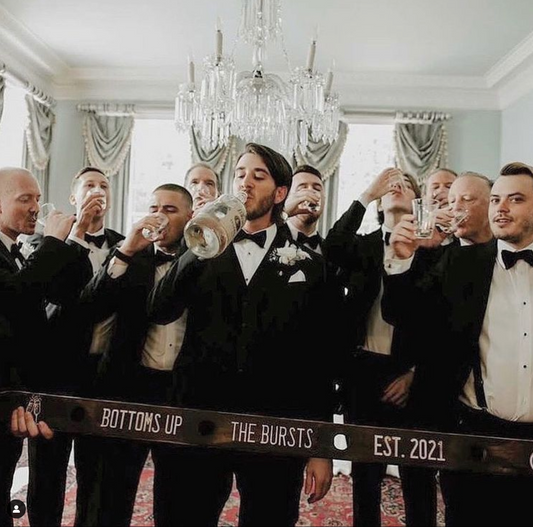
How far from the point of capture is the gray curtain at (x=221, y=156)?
19.0 feet

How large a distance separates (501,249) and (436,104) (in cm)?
449

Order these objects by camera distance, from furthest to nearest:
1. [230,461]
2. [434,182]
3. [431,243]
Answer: [434,182] → [431,243] → [230,461]

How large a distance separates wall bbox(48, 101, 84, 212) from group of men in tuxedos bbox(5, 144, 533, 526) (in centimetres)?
449

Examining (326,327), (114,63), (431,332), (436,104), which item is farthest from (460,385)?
(114,63)

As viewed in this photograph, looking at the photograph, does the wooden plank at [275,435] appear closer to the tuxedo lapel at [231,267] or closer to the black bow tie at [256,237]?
the tuxedo lapel at [231,267]

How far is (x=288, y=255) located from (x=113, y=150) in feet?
15.7

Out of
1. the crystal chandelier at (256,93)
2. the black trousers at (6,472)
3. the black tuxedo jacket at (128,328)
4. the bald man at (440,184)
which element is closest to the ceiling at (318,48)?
the crystal chandelier at (256,93)

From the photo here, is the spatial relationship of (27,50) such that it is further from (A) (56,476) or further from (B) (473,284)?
(B) (473,284)

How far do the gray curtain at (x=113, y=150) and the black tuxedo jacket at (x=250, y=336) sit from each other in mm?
4490

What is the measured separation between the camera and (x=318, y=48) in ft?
16.2

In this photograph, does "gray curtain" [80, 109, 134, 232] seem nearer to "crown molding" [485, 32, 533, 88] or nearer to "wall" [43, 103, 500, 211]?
"wall" [43, 103, 500, 211]

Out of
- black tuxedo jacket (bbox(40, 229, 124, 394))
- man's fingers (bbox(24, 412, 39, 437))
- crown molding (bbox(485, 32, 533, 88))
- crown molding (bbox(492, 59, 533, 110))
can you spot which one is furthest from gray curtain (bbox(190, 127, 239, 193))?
man's fingers (bbox(24, 412, 39, 437))

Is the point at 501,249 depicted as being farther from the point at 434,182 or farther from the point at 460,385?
the point at 434,182

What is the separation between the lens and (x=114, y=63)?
219 inches
